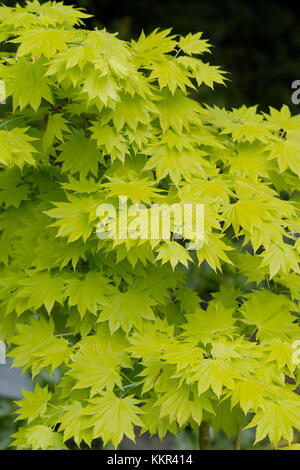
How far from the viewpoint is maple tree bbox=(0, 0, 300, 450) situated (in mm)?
1368

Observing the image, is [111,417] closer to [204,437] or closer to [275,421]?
[275,421]

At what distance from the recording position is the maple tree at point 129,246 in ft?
4.49

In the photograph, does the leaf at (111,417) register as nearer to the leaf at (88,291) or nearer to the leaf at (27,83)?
the leaf at (88,291)

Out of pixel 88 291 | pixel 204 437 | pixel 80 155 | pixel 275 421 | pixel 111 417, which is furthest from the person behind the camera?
pixel 204 437

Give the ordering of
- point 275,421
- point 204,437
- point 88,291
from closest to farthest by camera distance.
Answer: point 275,421
point 88,291
point 204,437

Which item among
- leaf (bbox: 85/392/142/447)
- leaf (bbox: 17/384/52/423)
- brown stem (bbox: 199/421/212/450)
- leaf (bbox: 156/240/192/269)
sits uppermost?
leaf (bbox: 156/240/192/269)

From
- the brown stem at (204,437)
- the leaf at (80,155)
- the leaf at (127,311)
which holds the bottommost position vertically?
the brown stem at (204,437)

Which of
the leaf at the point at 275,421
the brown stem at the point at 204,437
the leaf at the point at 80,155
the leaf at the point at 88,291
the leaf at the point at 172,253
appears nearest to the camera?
the leaf at the point at 275,421

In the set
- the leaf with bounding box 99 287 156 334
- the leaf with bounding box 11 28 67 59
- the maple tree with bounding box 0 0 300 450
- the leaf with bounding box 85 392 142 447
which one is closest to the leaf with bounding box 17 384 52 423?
the maple tree with bounding box 0 0 300 450

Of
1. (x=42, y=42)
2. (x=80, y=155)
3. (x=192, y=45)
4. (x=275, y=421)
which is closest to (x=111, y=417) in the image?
(x=275, y=421)

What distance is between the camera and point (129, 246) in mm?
1325

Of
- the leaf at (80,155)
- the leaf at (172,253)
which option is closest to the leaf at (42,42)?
the leaf at (80,155)

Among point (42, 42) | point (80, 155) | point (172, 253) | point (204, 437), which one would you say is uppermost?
point (42, 42)

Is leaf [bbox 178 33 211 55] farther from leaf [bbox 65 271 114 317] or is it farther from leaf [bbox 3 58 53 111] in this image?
leaf [bbox 65 271 114 317]
